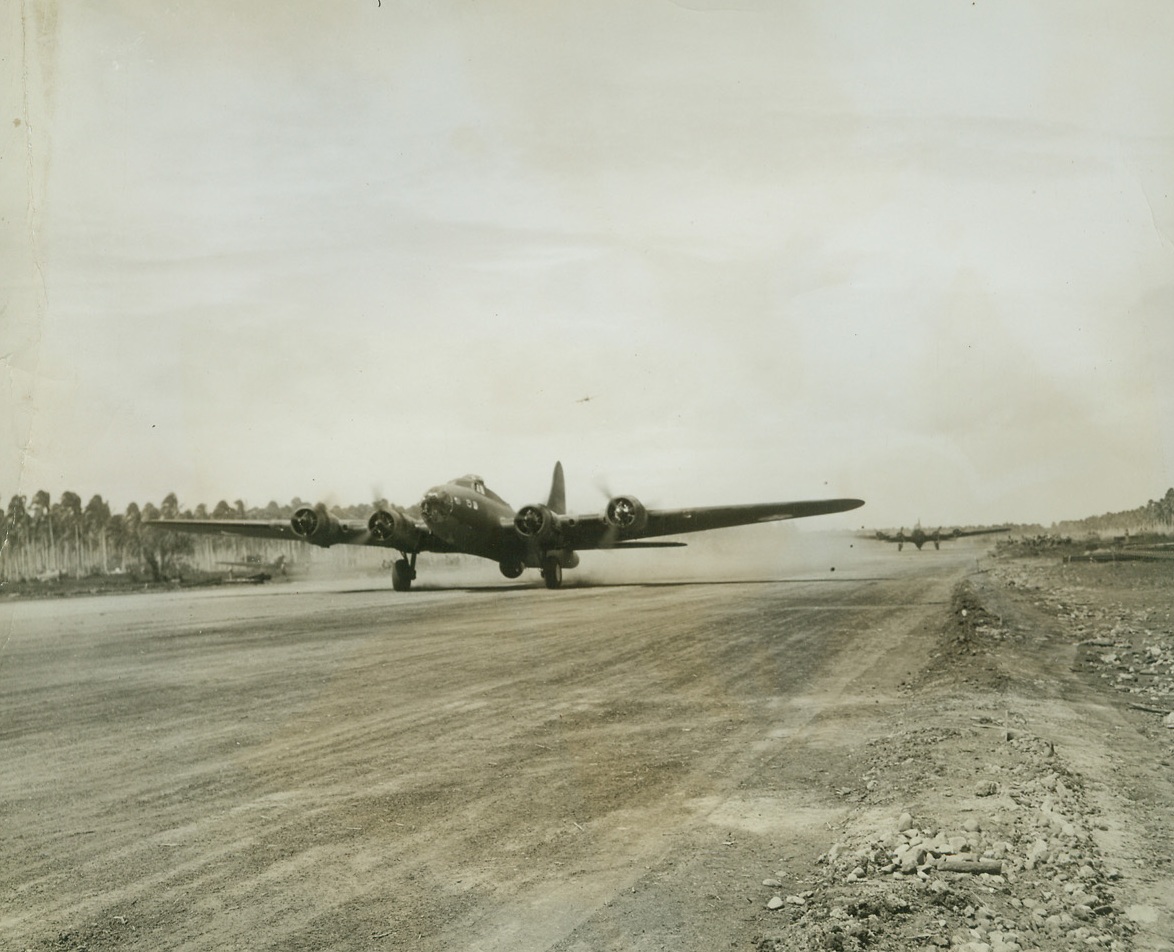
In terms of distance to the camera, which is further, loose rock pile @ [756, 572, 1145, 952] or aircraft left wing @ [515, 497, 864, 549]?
aircraft left wing @ [515, 497, 864, 549]

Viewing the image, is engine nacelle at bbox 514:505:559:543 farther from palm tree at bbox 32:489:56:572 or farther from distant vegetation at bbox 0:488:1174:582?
palm tree at bbox 32:489:56:572

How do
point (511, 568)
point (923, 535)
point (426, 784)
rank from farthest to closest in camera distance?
1. point (923, 535)
2. point (511, 568)
3. point (426, 784)

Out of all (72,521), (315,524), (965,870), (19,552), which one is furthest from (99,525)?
(965,870)

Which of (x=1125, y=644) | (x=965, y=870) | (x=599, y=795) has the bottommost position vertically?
(x=599, y=795)

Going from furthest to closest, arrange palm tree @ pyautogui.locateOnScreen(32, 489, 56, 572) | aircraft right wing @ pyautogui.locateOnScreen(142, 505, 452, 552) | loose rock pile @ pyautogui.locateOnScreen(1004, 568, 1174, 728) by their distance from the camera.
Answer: palm tree @ pyautogui.locateOnScreen(32, 489, 56, 572)
aircraft right wing @ pyautogui.locateOnScreen(142, 505, 452, 552)
loose rock pile @ pyautogui.locateOnScreen(1004, 568, 1174, 728)

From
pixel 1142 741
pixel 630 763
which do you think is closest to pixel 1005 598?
pixel 1142 741

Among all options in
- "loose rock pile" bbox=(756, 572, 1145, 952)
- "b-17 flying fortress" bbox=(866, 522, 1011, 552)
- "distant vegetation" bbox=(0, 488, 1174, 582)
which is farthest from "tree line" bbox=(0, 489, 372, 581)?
"loose rock pile" bbox=(756, 572, 1145, 952)

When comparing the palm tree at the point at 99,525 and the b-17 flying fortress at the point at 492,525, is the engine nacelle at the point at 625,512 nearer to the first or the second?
the b-17 flying fortress at the point at 492,525

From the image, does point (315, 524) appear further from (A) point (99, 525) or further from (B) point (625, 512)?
(A) point (99, 525)

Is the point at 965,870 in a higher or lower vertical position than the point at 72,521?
lower
